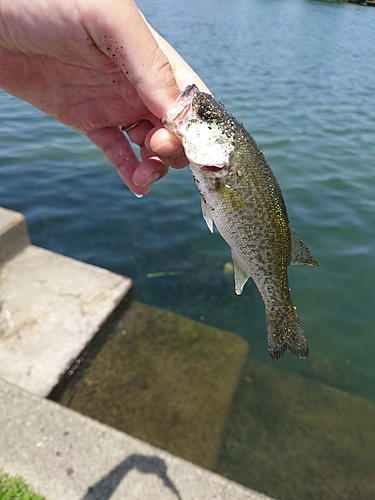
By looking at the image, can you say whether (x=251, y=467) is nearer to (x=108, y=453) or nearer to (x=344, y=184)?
(x=108, y=453)

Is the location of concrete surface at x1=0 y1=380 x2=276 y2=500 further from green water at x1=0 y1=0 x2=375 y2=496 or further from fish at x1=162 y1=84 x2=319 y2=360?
green water at x1=0 y1=0 x2=375 y2=496

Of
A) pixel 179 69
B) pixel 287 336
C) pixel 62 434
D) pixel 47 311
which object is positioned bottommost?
pixel 47 311

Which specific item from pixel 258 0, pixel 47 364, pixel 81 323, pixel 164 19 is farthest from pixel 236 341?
pixel 258 0

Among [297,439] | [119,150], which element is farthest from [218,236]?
[119,150]

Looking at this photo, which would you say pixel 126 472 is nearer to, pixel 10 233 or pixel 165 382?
pixel 165 382

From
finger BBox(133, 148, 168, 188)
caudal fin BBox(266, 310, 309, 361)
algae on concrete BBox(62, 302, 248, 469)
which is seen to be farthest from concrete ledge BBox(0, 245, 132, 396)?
caudal fin BBox(266, 310, 309, 361)

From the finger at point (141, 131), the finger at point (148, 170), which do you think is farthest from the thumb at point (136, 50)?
the finger at point (141, 131)

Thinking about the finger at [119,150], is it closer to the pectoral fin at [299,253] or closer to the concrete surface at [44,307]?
the pectoral fin at [299,253]
